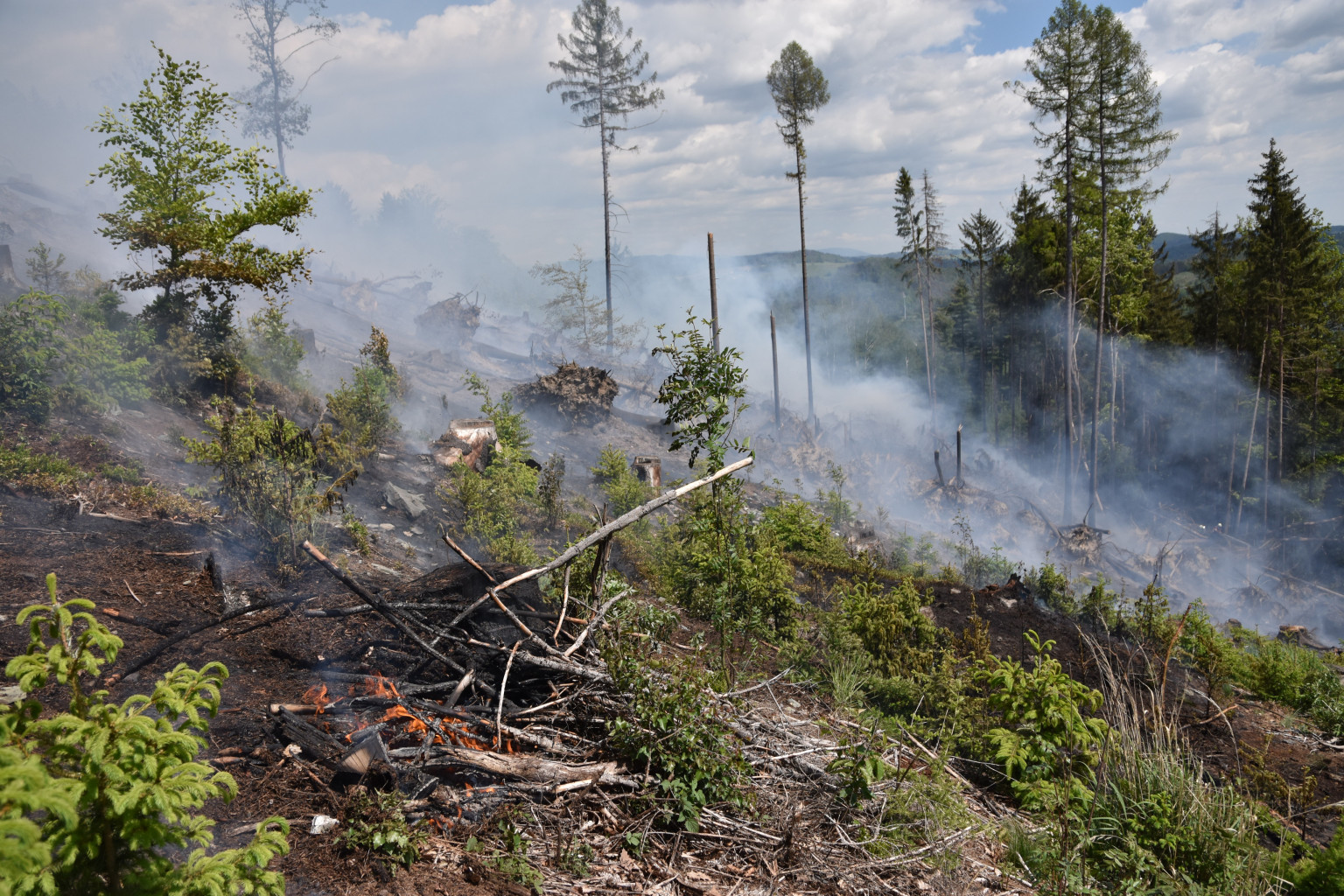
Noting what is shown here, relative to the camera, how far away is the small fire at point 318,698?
395cm

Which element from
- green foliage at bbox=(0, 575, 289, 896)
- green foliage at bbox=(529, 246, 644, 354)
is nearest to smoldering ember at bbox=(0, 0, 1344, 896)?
green foliage at bbox=(0, 575, 289, 896)

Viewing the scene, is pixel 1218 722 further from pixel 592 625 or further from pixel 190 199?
pixel 190 199

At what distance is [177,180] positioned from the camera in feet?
36.7

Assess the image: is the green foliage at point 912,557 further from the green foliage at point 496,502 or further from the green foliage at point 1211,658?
the green foliage at point 496,502

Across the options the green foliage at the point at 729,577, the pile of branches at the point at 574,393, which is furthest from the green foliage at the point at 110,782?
the pile of branches at the point at 574,393

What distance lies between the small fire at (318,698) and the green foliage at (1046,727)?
409 centimetres

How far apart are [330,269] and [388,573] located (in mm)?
37056

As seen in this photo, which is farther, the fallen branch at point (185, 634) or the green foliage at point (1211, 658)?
the green foliage at point (1211, 658)

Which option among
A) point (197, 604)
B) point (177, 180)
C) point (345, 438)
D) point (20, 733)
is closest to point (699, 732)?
point (20, 733)

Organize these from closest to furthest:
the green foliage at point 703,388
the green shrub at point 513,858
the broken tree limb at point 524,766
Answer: the green shrub at point 513,858 → the broken tree limb at point 524,766 → the green foliage at point 703,388

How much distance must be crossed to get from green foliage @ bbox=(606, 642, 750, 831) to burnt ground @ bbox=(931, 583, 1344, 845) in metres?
3.29

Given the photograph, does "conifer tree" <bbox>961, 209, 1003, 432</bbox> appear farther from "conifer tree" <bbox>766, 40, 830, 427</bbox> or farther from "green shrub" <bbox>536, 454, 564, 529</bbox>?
"green shrub" <bbox>536, 454, 564, 529</bbox>

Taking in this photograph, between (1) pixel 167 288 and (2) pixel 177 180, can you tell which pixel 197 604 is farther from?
(1) pixel 167 288

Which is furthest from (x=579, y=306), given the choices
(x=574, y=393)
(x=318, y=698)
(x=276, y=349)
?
(x=318, y=698)
